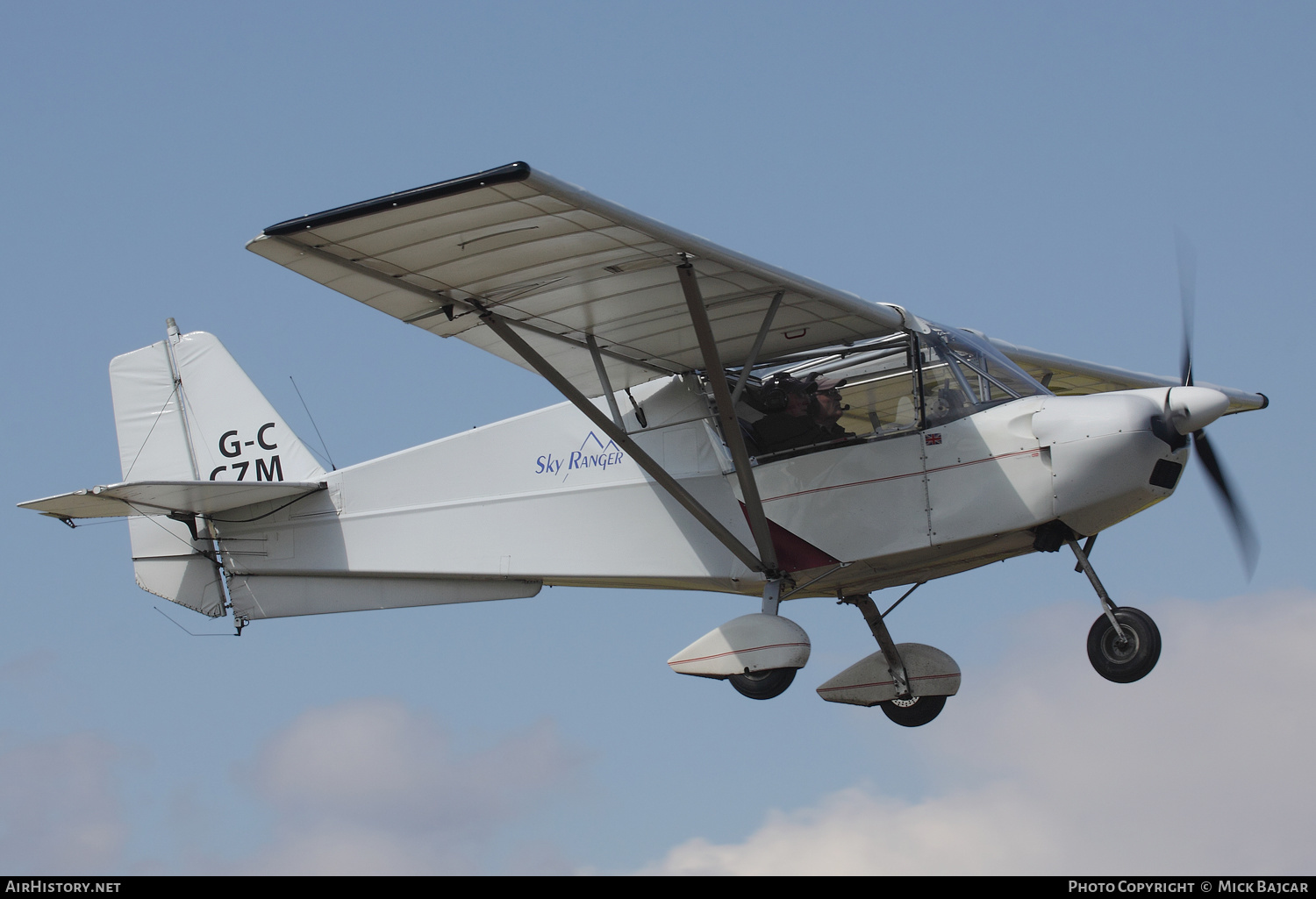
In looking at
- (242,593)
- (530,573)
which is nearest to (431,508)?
(530,573)

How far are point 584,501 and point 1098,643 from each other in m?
3.87

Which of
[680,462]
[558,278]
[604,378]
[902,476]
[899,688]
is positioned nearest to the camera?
[558,278]

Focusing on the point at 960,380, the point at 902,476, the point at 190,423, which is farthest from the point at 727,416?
the point at 190,423

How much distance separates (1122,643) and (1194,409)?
1.59m

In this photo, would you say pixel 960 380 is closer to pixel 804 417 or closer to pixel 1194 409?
pixel 804 417

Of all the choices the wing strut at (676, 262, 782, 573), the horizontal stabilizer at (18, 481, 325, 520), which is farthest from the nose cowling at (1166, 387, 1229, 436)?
the horizontal stabilizer at (18, 481, 325, 520)

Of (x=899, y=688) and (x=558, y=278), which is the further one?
(x=899, y=688)

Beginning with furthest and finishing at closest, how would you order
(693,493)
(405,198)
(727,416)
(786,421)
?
(693,493), (786,421), (727,416), (405,198)

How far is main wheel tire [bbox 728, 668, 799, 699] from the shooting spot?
9.76 meters

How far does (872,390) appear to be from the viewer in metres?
9.98

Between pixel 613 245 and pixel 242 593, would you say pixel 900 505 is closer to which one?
pixel 613 245

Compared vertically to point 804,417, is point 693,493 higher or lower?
lower

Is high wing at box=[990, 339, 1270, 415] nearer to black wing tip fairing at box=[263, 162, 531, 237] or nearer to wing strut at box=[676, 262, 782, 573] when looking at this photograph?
wing strut at box=[676, 262, 782, 573]

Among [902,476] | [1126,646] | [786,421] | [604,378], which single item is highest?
[604,378]
